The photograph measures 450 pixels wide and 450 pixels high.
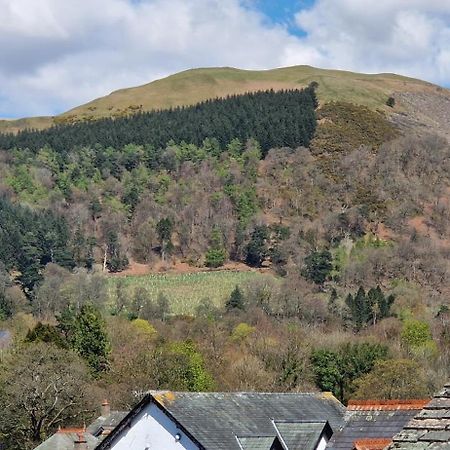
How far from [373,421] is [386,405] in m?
0.52

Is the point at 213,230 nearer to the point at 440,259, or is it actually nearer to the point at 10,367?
the point at 440,259

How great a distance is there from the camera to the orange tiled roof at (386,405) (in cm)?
2169

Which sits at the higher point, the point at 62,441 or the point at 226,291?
the point at 62,441

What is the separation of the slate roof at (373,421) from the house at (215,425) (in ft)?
15.2

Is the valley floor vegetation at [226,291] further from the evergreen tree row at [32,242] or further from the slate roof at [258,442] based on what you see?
the slate roof at [258,442]

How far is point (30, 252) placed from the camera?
156 m

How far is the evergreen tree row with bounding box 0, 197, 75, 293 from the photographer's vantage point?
15662 centimetres

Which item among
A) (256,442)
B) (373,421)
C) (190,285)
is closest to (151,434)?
(256,442)

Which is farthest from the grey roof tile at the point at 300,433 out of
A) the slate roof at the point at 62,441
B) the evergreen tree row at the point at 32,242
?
the evergreen tree row at the point at 32,242

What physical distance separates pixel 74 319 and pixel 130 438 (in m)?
62.2

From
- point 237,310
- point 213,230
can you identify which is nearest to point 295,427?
point 237,310

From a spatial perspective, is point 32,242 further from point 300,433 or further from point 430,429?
point 430,429

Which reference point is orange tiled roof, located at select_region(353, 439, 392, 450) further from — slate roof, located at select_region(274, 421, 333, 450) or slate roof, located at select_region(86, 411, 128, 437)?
slate roof, located at select_region(86, 411, 128, 437)

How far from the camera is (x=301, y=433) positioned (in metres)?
28.8
